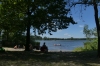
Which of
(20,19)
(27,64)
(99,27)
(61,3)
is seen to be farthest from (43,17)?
(27,64)

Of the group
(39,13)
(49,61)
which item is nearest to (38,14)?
(39,13)

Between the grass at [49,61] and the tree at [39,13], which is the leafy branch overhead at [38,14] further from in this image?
the grass at [49,61]

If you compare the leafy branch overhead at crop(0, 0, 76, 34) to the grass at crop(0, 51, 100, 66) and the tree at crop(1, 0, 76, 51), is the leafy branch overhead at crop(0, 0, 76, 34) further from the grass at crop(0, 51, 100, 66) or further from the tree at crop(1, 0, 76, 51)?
the grass at crop(0, 51, 100, 66)

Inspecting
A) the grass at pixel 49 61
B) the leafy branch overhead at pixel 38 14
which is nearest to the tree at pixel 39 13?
the leafy branch overhead at pixel 38 14

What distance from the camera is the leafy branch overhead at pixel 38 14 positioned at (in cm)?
2123

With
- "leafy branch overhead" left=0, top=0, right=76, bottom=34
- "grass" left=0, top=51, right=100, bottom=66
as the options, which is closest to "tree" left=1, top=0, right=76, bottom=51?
"leafy branch overhead" left=0, top=0, right=76, bottom=34

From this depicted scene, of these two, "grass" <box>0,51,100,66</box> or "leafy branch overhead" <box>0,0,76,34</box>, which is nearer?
"grass" <box>0,51,100,66</box>

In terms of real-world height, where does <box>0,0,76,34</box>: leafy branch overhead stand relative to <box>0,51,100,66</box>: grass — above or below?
above

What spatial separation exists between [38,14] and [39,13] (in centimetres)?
14

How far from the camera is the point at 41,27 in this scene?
23.2 meters

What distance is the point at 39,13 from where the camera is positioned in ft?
69.2

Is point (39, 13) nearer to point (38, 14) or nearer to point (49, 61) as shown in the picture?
point (38, 14)

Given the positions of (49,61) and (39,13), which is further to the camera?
(39,13)

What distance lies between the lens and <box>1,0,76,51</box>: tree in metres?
21.2
